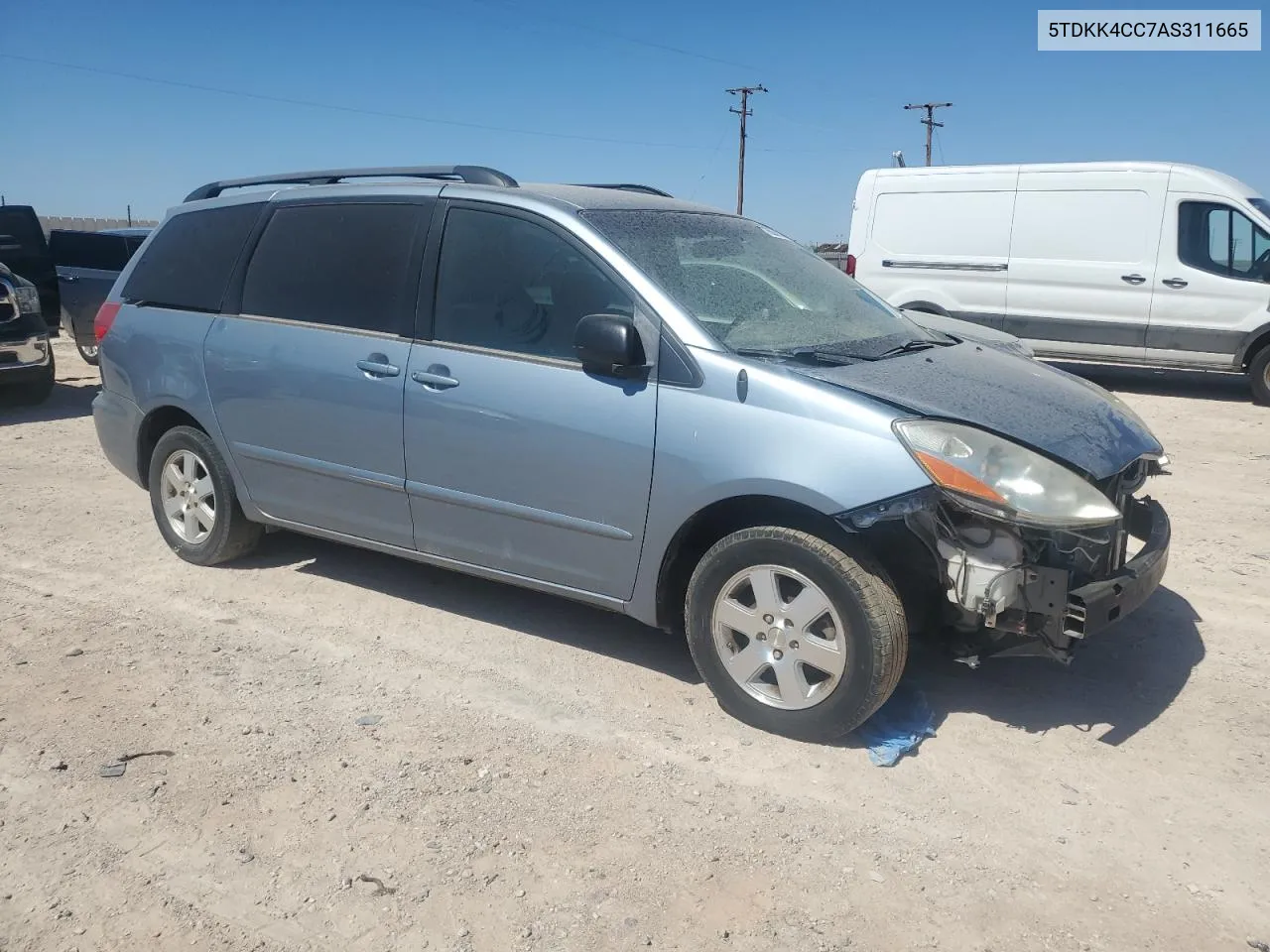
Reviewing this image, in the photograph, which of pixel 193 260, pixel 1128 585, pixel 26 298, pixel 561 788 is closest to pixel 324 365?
pixel 193 260

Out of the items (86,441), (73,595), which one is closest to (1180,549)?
(73,595)

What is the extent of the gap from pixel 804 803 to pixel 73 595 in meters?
3.71

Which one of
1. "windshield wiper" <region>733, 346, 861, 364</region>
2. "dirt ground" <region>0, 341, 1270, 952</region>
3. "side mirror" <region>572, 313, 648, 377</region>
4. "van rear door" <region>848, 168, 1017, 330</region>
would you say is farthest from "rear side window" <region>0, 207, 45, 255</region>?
"windshield wiper" <region>733, 346, 861, 364</region>

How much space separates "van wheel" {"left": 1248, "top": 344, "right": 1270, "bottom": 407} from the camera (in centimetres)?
1051

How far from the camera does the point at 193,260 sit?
17.6 feet

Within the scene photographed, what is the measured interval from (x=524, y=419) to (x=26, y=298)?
315 inches

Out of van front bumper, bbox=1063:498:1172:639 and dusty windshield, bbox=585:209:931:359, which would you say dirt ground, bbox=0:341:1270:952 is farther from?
dusty windshield, bbox=585:209:931:359

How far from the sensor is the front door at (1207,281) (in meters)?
10.7

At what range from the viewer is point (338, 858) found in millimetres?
3010

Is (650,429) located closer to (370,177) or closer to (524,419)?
(524,419)

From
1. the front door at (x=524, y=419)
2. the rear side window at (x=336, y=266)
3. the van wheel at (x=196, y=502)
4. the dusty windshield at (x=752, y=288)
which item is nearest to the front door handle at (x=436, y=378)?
the front door at (x=524, y=419)

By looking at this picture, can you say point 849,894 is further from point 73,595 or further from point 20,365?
point 20,365

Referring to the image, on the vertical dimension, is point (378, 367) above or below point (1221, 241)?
below

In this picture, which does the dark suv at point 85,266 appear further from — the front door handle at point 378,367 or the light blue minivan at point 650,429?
the front door handle at point 378,367
